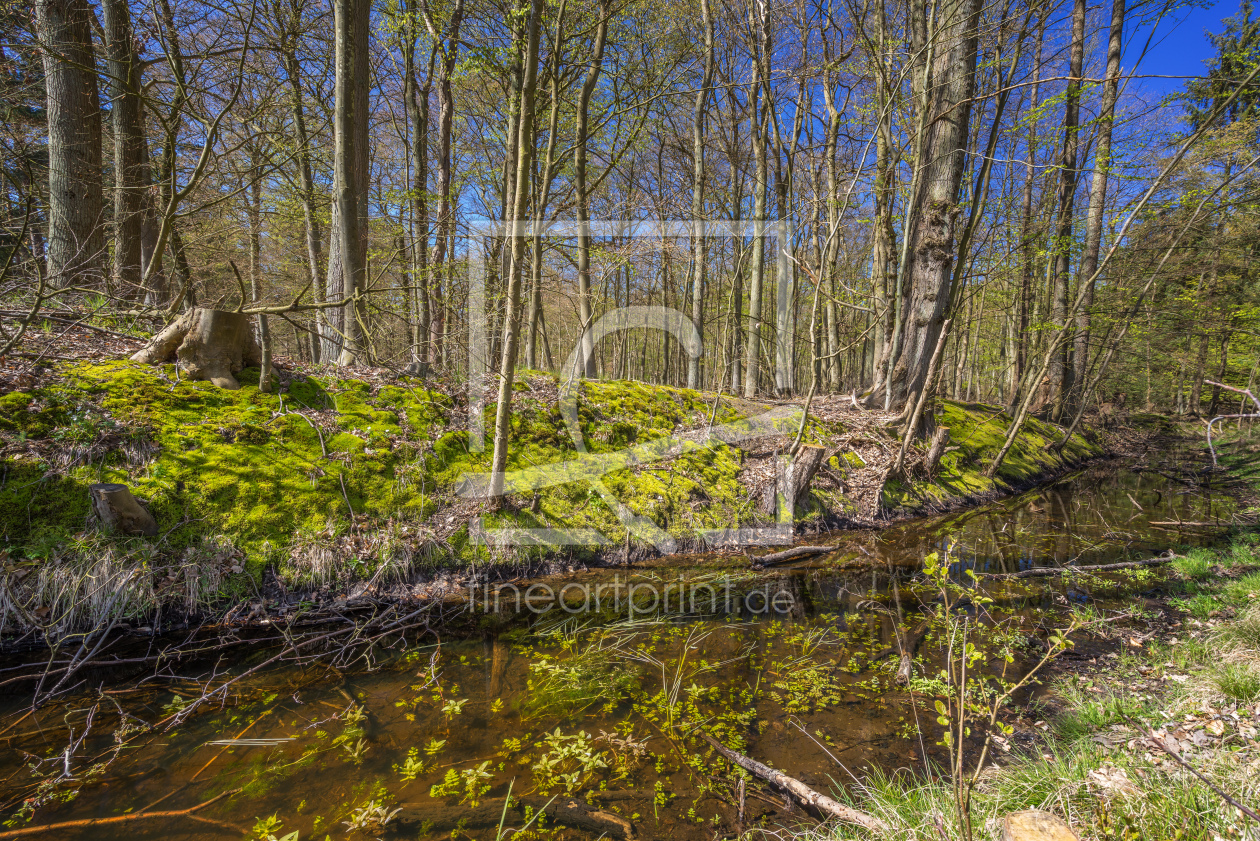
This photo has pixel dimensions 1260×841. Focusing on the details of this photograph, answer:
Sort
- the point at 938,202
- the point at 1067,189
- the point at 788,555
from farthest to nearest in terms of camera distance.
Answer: the point at 1067,189, the point at 938,202, the point at 788,555

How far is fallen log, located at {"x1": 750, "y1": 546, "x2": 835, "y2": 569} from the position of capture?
18.4ft

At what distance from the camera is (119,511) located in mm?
3639

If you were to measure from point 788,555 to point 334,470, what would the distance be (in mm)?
5107

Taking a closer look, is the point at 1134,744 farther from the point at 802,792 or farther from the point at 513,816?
the point at 513,816

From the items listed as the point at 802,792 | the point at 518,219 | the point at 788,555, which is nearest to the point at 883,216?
the point at 788,555

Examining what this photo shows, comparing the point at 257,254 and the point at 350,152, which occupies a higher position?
the point at 257,254

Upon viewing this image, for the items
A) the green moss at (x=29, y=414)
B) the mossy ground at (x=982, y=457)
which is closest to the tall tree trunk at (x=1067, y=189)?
the mossy ground at (x=982, y=457)

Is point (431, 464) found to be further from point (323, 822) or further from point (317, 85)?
point (317, 85)

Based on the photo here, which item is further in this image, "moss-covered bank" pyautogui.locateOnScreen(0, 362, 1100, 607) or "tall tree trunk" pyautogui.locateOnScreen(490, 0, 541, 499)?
"tall tree trunk" pyautogui.locateOnScreen(490, 0, 541, 499)

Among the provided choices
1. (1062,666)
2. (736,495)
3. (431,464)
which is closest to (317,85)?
(431,464)

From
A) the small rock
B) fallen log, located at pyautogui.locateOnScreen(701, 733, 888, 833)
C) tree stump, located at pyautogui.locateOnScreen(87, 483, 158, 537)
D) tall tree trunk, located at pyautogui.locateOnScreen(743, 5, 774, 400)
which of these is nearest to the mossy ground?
tall tree trunk, located at pyautogui.locateOnScreen(743, 5, 774, 400)

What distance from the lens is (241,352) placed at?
5141 mm

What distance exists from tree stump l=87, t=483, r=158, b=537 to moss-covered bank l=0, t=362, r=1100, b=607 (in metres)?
0.11

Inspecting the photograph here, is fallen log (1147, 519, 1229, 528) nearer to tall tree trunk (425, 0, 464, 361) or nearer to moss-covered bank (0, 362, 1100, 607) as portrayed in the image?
moss-covered bank (0, 362, 1100, 607)
